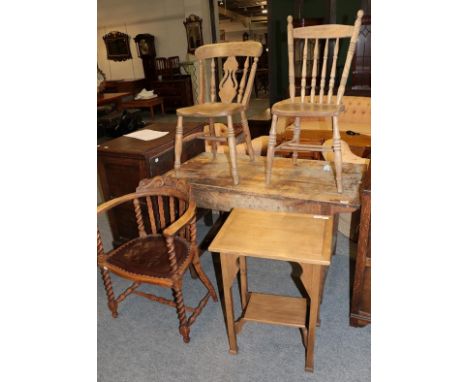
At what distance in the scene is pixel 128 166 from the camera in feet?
7.55

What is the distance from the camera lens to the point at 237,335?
1.93 metres

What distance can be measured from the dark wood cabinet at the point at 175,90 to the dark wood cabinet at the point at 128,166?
21.2 ft

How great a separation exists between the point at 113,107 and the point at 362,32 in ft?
17.1

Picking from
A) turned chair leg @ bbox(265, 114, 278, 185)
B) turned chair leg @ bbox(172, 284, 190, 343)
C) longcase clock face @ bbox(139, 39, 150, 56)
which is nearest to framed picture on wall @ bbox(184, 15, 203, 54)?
longcase clock face @ bbox(139, 39, 150, 56)

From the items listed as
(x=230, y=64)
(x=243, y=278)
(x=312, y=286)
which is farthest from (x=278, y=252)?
(x=230, y=64)

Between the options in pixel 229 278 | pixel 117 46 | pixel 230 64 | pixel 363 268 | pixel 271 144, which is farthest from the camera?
pixel 117 46

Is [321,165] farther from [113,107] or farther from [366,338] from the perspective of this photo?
[113,107]

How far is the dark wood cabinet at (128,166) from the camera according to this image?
2266 mm

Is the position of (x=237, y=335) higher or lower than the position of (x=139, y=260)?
lower

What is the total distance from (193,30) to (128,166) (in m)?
7.07

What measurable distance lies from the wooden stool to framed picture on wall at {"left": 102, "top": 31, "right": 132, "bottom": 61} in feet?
30.1

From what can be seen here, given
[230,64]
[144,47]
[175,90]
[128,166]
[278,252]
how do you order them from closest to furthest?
[278,252] < [128,166] < [230,64] < [175,90] < [144,47]

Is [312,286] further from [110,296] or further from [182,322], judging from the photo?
[110,296]
